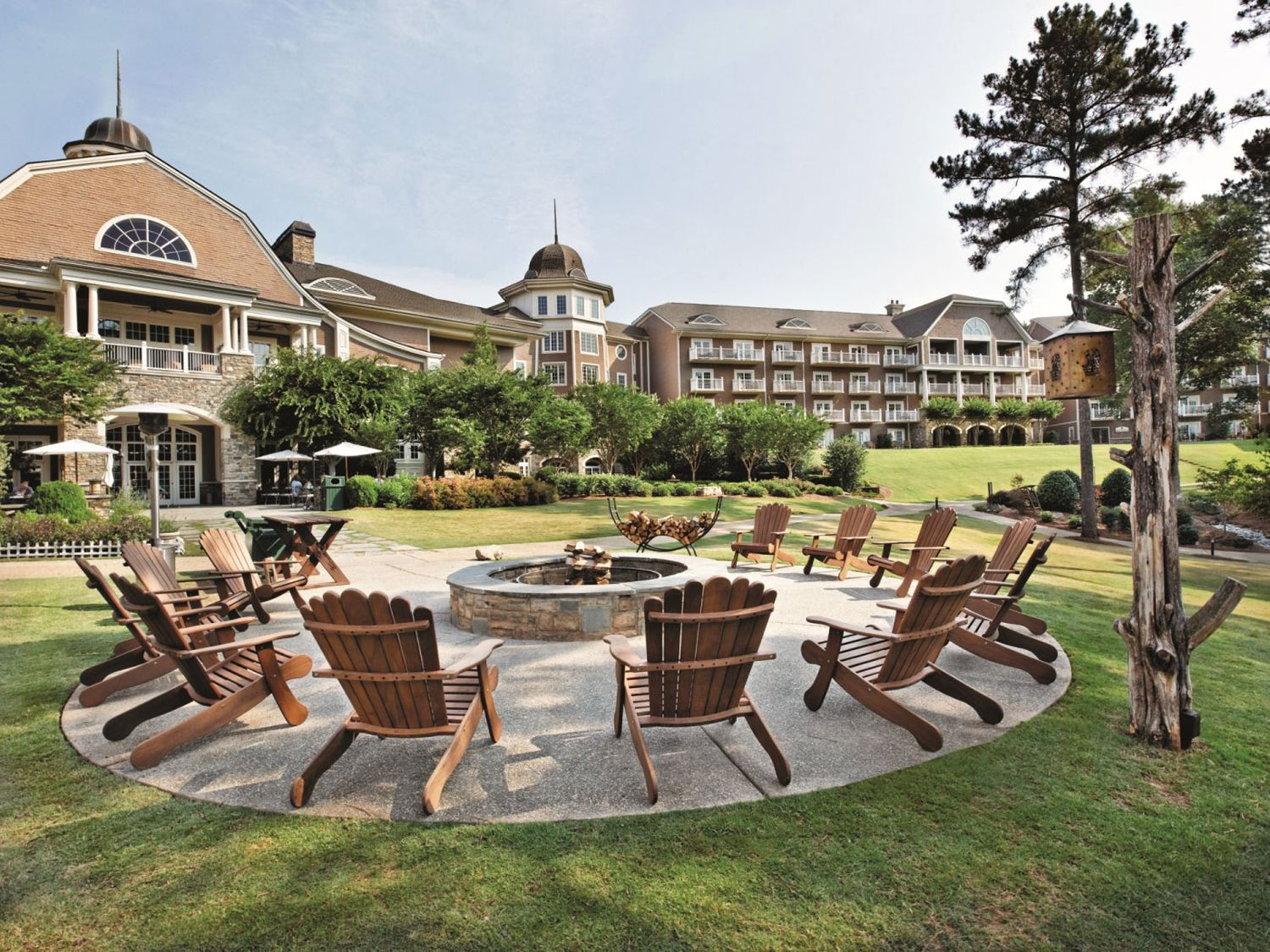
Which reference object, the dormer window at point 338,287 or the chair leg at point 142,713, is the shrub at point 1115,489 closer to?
the chair leg at point 142,713

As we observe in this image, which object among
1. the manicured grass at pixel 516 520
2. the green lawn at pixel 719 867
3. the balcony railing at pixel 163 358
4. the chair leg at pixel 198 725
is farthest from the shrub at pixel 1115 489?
the balcony railing at pixel 163 358

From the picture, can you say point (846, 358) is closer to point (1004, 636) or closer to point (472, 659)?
point (1004, 636)

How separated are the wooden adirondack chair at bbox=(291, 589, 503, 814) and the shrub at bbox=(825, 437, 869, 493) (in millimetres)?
31914

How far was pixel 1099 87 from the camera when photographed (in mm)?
16391

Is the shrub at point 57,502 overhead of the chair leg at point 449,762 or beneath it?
overhead

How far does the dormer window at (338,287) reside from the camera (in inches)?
1271

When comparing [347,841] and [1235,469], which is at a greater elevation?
[1235,469]

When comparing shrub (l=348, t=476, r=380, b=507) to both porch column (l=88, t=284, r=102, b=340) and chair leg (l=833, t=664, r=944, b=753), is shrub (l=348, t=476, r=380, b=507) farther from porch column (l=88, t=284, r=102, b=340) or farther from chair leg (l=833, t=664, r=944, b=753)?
chair leg (l=833, t=664, r=944, b=753)

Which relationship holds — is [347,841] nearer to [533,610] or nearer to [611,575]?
[533,610]

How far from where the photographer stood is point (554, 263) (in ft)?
149

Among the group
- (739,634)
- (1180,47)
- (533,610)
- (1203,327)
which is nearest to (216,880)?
(739,634)

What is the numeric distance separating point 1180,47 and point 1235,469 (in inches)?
410

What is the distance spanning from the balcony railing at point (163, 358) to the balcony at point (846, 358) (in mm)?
42902

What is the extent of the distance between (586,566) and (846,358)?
170 ft
